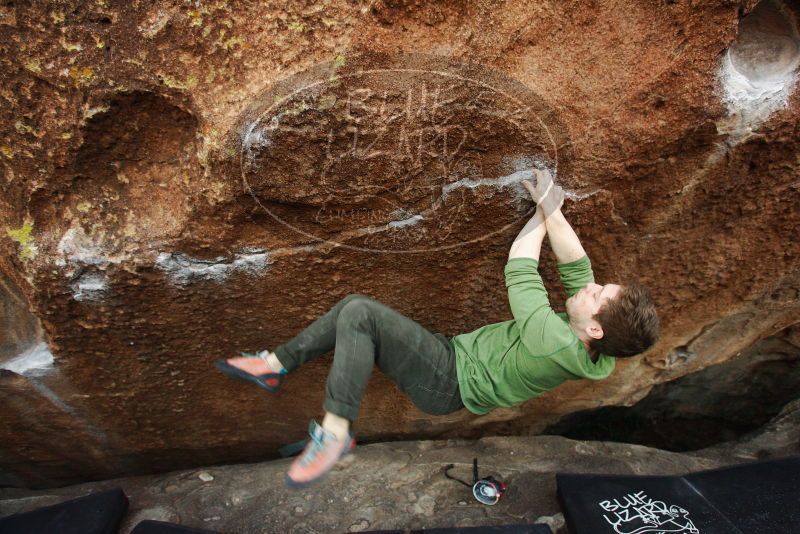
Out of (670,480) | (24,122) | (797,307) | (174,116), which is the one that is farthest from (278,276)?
(797,307)

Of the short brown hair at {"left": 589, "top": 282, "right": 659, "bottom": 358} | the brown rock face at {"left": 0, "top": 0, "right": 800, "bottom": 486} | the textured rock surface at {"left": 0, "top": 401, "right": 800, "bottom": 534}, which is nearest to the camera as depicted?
the brown rock face at {"left": 0, "top": 0, "right": 800, "bottom": 486}

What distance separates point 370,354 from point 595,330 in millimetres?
769

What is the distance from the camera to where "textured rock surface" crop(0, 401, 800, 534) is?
2324 millimetres

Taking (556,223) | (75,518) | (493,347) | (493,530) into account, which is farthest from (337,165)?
(75,518)

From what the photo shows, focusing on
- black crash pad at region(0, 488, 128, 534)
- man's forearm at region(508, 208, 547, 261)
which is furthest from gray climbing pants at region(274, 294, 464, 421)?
black crash pad at region(0, 488, 128, 534)

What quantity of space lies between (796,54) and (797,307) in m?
1.30

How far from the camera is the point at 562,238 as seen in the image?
1.90m

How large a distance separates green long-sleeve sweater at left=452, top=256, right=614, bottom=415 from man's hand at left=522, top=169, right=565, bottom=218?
0.20 metres

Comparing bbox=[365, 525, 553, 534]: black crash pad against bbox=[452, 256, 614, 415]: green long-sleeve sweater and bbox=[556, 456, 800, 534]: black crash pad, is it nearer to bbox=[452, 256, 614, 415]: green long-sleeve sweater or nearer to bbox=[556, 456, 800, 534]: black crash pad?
bbox=[556, 456, 800, 534]: black crash pad

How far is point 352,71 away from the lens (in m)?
1.61

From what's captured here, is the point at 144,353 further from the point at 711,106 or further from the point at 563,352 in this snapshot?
the point at 711,106

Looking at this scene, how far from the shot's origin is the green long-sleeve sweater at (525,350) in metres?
1.81

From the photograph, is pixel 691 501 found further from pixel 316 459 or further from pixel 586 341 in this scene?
pixel 316 459

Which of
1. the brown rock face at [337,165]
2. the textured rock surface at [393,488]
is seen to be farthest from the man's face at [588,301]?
the textured rock surface at [393,488]
